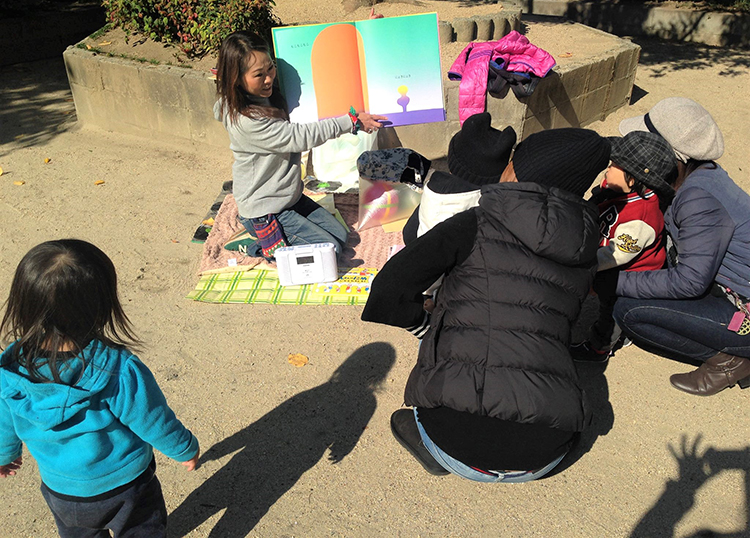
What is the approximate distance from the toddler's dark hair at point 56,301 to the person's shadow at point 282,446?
1.24 metres

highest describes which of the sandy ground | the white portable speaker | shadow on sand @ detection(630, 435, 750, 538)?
the white portable speaker

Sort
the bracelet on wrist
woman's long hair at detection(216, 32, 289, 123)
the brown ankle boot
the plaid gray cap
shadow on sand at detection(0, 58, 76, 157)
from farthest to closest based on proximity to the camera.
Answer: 1. shadow on sand at detection(0, 58, 76, 157)
2. the bracelet on wrist
3. woman's long hair at detection(216, 32, 289, 123)
4. the brown ankle boot
5. the plaid gray cap

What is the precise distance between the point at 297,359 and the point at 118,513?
5.41 ft

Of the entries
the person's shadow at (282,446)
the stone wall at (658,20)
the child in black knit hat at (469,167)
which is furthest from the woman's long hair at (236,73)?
the stone wall at (658,20)

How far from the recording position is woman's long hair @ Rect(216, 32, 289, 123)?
13.3 feet

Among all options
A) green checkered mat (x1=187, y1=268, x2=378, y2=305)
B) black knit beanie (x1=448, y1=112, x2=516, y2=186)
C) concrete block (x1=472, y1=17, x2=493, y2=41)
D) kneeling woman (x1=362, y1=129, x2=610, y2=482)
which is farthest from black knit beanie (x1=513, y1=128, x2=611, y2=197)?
concrete block (x1=472, y1=17, x2=493, y2=41)

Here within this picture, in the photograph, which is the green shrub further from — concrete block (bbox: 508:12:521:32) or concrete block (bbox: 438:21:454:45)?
concrete block (bbox: 508:12:521:32)

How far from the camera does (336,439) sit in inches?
127

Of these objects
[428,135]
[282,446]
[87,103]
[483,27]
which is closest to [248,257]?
[282,446]

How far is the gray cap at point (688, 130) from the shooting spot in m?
3.19

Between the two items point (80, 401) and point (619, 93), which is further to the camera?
point (619, 93)

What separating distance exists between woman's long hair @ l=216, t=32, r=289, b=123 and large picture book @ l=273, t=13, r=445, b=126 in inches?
19.2

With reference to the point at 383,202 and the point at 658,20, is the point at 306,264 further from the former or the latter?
the point at 658,20

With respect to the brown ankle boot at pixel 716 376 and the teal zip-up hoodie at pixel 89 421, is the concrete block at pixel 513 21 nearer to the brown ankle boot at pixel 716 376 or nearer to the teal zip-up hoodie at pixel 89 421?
the brown ankle boot at pixel 716 376
